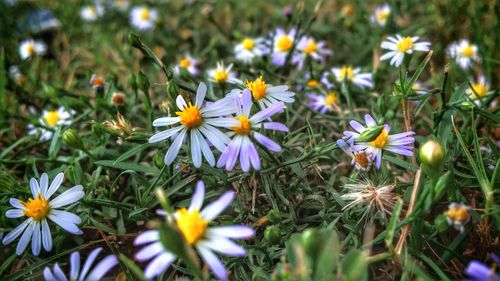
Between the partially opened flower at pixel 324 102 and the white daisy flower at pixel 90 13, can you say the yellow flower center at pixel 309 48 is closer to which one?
the partially opened flower at pixel 324 102

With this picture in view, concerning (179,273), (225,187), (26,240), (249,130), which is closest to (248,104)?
(249,130)

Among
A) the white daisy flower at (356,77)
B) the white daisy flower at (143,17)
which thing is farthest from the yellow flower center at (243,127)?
the white daisy flower at (143,17)

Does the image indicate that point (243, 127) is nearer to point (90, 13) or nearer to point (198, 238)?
point (198, 238)

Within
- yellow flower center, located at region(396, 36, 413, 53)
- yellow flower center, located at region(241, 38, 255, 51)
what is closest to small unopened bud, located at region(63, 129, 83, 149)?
yellow flower center, located at region(241, 38, 255, 51)

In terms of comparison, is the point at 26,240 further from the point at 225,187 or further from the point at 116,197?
the point at 225,187

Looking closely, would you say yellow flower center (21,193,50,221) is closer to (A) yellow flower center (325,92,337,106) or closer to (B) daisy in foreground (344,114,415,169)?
(B) daisy in foreground (344,114,415,169)
